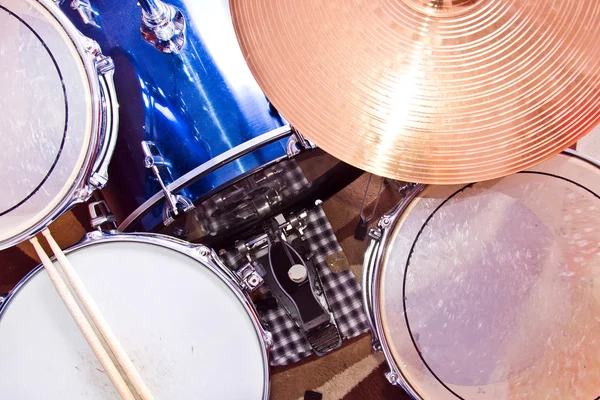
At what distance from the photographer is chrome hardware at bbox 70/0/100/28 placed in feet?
3.05

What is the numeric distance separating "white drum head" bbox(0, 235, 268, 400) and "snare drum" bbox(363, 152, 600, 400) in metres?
0.29

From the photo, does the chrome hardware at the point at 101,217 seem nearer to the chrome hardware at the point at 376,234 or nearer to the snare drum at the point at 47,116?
the snare drum at the point at 47,116

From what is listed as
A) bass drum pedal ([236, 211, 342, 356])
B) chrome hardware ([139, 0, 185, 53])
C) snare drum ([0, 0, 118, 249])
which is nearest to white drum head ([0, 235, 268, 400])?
snare drum ([0, 0, 118, 249])

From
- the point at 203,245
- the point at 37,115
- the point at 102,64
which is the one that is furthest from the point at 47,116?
the point at 203,245

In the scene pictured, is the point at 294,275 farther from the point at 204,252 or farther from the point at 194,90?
the point at 194,90

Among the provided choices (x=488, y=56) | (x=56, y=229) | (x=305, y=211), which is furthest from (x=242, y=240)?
(x=488, y=56)

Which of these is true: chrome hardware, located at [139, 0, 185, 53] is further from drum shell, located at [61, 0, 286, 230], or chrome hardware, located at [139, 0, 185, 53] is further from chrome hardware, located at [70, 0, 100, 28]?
chrome hardware, located at [70, 0, 100, 28]

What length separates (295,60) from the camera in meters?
0.66

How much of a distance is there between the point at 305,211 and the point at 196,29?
564 millimetres

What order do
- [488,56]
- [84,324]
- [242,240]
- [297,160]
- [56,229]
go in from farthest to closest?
[56,229]
[242,240]
[297,160]
[84,324]
[488,56]

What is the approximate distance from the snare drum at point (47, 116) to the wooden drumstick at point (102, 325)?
79 mm

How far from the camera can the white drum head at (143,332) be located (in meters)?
0.90

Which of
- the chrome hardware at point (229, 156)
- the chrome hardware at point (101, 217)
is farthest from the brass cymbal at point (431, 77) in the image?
the chrome hardware at point (101, 217)

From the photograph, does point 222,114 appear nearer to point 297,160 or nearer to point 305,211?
point 297,160
